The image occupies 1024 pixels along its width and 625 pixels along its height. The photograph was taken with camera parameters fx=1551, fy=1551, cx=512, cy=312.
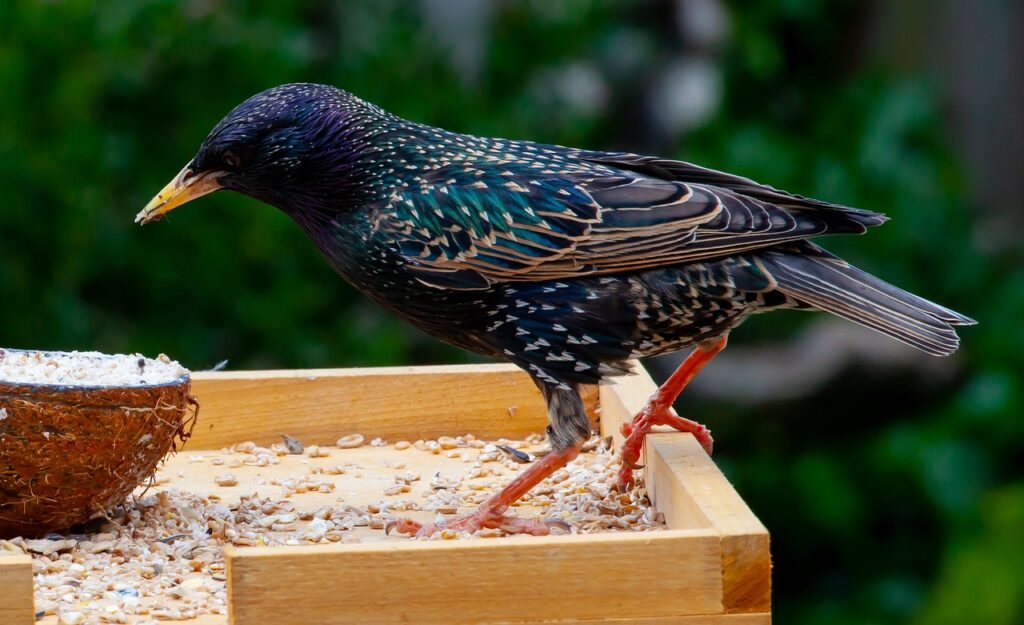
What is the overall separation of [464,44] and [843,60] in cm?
218

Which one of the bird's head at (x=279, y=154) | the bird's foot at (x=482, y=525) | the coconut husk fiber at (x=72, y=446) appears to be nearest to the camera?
the coconut husk fiber at (x=72, y=446)

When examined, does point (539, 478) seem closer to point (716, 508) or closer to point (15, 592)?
point (716, 508)

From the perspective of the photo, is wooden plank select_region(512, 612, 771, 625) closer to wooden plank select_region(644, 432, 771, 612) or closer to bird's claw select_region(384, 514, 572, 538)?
wooden plank select_region(644, 432, 771, 612)

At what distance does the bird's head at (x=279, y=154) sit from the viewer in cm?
359

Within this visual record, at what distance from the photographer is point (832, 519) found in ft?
21.3

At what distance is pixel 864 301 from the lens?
349cm

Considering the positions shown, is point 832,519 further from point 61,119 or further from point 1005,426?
point 61,119

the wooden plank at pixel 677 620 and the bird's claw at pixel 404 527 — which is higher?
the wooden plank at pixel 677 620

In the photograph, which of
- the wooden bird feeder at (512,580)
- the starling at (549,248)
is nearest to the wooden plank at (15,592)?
the wooden bird feeder at (512,580)

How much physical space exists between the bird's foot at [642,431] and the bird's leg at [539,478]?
0.14 m

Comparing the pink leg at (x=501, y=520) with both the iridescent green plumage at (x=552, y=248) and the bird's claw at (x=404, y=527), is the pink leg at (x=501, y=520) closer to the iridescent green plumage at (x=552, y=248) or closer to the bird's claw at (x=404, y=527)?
the bird's claw at (x=404, y=527)

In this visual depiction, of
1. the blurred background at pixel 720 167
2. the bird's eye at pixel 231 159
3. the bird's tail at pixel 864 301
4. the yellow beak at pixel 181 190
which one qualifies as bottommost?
the blurred background at pixel 720 167

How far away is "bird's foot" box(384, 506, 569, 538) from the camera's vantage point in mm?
3309

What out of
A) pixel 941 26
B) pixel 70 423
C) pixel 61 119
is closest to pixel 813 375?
pixel 941 26
